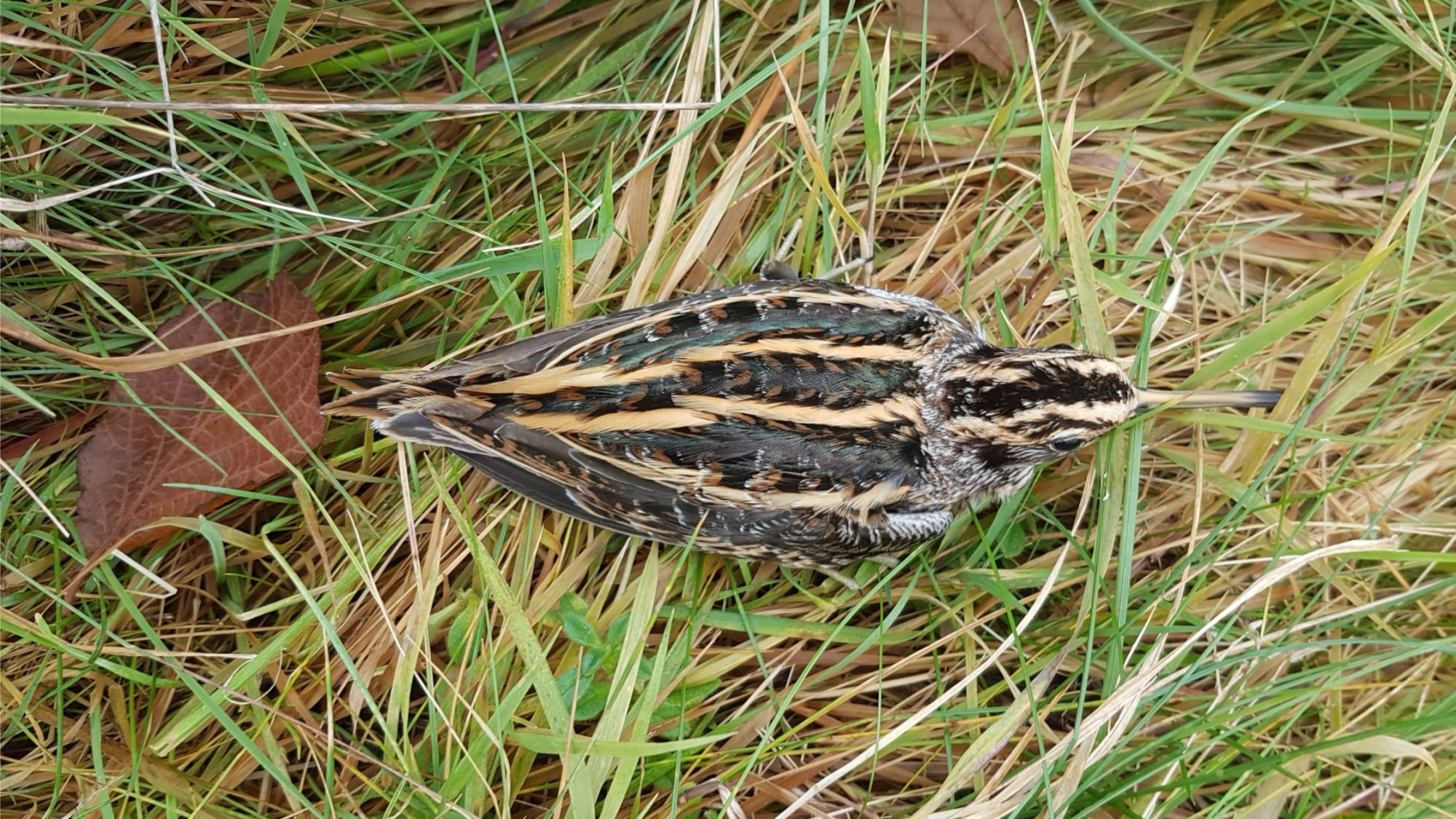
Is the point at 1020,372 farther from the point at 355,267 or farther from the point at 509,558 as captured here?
the point at 355,267

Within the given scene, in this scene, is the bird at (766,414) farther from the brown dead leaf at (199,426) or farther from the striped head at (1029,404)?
the brown dead leaf at (199,426)

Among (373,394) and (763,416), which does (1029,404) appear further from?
(373,394)

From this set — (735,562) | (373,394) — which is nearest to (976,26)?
(735,562)

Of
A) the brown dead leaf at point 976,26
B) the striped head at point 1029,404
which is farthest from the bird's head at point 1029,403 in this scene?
the brown dead leaf at point 976,26

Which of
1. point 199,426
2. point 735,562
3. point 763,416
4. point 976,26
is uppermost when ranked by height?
point 976,26

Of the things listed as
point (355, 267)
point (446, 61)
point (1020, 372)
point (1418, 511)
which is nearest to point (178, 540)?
point (355, 267)

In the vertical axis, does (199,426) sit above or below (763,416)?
below

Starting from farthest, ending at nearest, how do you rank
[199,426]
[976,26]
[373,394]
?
[976,26]
[199,426]
[373,394]

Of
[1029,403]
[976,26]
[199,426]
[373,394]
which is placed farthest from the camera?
[976,26]
